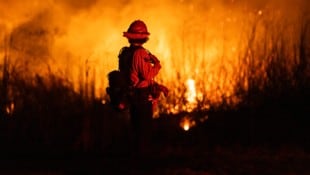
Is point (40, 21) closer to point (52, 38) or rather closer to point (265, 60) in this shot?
point (52, 38)

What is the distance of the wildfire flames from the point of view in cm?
1462

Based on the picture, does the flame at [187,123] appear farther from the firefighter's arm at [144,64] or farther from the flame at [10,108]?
the firefighter's arm at [144,64]

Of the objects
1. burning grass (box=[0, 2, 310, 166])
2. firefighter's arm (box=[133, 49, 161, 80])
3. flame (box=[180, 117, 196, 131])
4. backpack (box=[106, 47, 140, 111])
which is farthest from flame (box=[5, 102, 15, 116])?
firefighter's arm (box=[133, 49, 161, 80])

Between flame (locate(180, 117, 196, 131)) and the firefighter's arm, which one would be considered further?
flame (locate(180, 117, 196, 131))

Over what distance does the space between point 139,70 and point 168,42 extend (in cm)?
867

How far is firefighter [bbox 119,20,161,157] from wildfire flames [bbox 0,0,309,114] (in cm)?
431

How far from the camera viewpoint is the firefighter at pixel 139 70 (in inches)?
389

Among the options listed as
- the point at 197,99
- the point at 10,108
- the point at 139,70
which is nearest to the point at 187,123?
the point at 197,99

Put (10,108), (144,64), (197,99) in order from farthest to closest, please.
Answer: (10,108), (197,99), (144,64)

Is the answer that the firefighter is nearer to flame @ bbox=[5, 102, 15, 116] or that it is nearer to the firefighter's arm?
the firefighter's arm

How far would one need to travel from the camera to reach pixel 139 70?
991 cm

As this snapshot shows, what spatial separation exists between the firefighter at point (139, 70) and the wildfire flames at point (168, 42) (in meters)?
4.31

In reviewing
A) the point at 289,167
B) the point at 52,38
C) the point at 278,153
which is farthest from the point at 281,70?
the point at 52,38

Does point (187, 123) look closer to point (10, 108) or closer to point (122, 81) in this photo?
point (10, 108)
